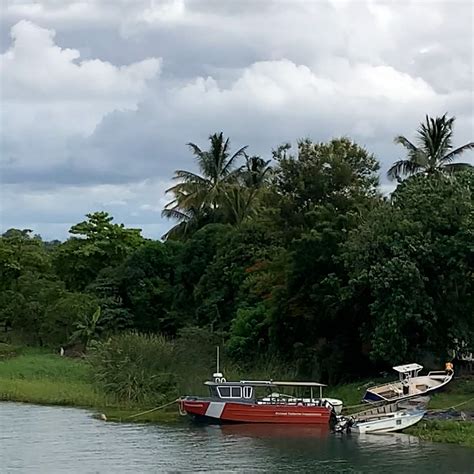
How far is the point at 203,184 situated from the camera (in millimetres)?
69312

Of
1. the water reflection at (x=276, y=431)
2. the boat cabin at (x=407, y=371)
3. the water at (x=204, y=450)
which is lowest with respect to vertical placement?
the water at (x=204, y=450)

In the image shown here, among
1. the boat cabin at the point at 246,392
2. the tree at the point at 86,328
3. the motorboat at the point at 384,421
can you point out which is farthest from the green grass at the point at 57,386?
the motorboat at the point at 384,421

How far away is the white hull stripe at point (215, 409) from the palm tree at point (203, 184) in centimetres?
2793

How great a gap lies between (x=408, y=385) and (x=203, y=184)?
3295cm

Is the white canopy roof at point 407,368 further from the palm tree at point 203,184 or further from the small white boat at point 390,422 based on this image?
the palm tree at point 203,184

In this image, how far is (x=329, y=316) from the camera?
45.3 m

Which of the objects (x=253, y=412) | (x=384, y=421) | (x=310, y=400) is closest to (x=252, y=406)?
(x=253, y=412)

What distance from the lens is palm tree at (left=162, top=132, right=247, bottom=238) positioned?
6825 centimetres

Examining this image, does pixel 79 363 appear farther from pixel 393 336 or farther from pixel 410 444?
pixel 410 444

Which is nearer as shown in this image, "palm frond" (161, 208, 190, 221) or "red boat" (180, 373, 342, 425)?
"red boat" (180, 373, 342, 425)

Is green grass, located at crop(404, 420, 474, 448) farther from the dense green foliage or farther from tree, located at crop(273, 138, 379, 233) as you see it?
tree, located at crop(273, 138, 379, 233)

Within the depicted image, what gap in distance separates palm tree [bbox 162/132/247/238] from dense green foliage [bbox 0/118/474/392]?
0.09 meters

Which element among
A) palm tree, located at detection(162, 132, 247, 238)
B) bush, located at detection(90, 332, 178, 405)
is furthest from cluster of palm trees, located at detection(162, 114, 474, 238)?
bush, located at detection(90, 332, 178, 405)

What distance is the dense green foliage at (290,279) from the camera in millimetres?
41344
